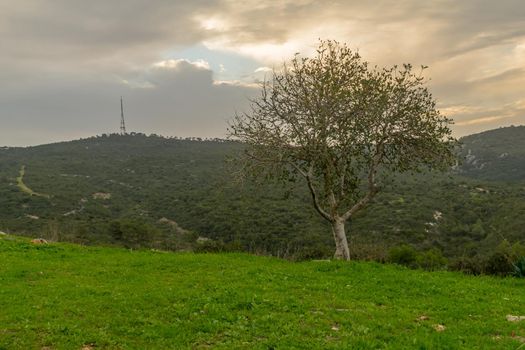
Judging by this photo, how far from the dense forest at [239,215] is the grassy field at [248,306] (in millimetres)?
8648

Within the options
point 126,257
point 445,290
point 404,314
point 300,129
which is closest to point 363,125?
point 300,129

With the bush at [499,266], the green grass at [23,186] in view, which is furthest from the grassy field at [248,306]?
the green grass at [23,186]

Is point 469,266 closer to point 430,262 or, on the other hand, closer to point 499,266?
point 499,266

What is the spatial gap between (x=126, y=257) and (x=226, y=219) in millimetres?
53489

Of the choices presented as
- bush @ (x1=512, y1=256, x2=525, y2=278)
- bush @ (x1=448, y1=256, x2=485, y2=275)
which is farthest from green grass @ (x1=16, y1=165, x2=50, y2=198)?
bush @ (x1=512, y1=256, x2=525, y2=278)

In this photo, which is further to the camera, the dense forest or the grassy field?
the dense forest

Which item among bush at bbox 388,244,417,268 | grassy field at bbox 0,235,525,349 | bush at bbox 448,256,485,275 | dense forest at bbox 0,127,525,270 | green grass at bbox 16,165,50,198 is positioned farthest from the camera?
green grass at bbox 16,165,50,198

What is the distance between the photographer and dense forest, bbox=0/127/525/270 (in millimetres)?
62219

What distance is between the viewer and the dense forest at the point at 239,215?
62.2m

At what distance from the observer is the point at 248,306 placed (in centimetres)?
1528

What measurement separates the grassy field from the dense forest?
8648 mm

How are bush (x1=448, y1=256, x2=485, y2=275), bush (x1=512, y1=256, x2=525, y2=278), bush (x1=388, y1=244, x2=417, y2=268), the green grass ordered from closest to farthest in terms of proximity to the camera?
1. bush (x1=512, y1=256, x2=525, y2=278)
2. bush (x1=448, y1=256, x2=485, y2=275)
3. bush (x1=388, y1=244, x2=417, y2=268)
4. the green grass

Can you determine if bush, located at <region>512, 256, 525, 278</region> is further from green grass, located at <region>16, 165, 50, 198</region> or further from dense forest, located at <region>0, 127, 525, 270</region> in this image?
green grass, located at <region>16, 165, 50, 198</region>

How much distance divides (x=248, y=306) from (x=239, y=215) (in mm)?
66636
